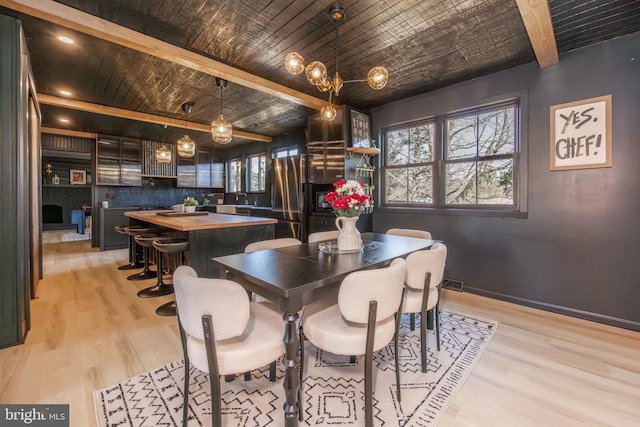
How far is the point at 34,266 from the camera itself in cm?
328

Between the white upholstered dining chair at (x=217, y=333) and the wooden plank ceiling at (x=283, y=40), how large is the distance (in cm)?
213

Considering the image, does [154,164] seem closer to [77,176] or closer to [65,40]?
[65,40]

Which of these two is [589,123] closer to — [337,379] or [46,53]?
[337,379]

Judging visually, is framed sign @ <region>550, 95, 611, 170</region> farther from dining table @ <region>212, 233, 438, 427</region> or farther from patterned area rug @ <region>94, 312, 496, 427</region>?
patterned area rug @ <region>94, 312, 496, 427</region>

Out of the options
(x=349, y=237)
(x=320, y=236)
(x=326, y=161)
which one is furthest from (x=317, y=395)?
(x=326, y=161)

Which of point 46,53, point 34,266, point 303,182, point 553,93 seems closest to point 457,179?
point 553,93

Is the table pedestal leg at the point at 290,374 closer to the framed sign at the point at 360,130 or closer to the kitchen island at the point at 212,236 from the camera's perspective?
the kitchen island at the point at 212,236

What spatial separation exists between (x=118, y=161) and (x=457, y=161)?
287 inches

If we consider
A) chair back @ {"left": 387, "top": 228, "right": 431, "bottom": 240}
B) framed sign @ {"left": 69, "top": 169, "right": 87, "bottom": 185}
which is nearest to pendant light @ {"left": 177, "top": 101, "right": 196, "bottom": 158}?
chair back @ {"left": 387, "top": 228, "right": 431, "bottom": 240}

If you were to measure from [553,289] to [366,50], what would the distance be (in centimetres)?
313

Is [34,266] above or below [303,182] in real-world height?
below

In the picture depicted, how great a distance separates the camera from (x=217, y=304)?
1.22 metres

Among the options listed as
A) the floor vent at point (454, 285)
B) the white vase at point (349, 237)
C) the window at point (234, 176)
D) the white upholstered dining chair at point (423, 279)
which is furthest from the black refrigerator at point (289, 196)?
the white upholstered dining chair at point (423, 279)

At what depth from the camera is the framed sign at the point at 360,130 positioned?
165 inches
